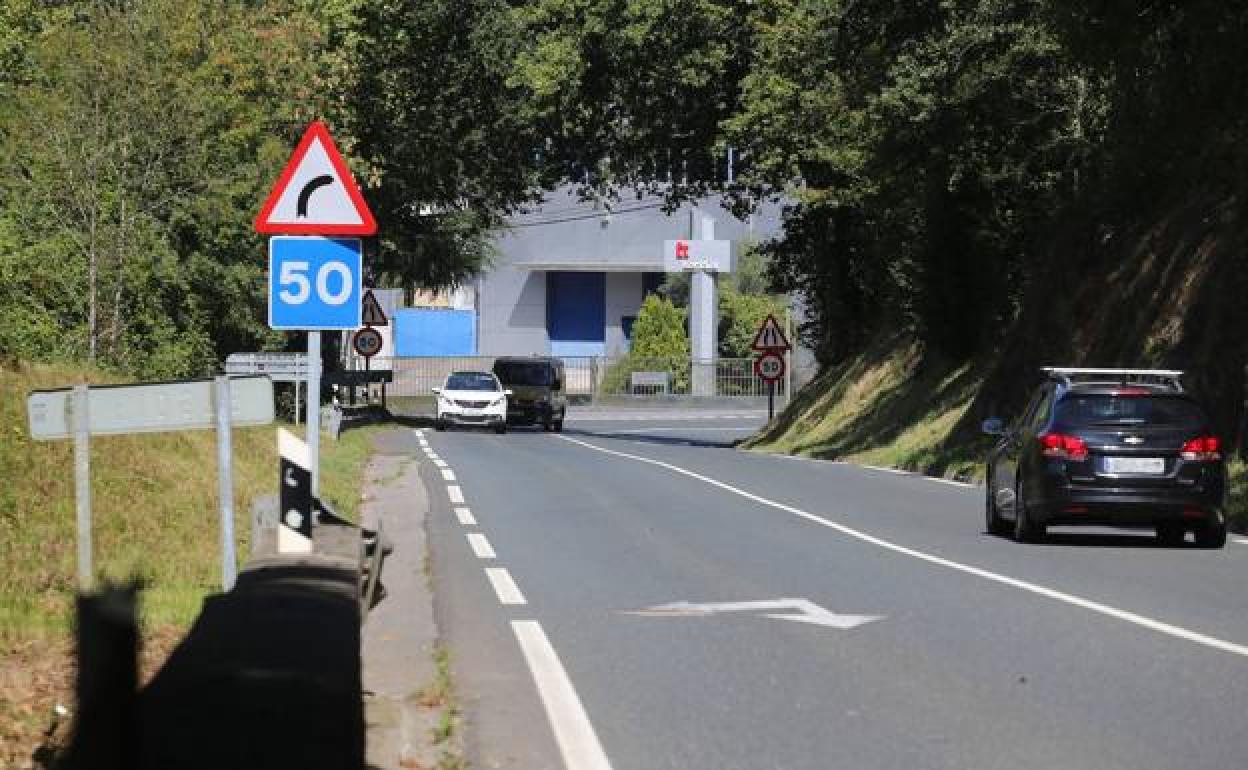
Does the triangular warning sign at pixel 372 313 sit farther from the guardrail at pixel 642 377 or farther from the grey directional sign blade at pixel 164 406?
the guardrail at pixel 642 377

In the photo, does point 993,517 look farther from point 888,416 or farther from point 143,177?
point 888,416

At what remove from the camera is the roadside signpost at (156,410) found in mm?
10461

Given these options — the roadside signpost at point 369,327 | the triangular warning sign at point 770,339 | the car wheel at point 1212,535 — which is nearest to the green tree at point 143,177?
the roadside signpost at point 369,327

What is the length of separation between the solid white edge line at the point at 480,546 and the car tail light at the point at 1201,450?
5.94 metres

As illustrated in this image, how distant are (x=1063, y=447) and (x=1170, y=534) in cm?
193

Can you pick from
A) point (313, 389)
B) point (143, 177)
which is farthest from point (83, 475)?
point (143, 177)

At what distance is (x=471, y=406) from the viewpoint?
179ft

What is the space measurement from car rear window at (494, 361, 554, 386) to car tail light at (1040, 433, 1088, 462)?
39.8 metres

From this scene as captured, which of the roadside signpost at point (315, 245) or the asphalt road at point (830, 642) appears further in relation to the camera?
the roadside signpost at point (315, 245)

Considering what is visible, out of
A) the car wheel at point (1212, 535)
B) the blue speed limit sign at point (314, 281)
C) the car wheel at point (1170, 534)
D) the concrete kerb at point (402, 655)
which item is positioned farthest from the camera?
the car wheel at point (1170, 534)

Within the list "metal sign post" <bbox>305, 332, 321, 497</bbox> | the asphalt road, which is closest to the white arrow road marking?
the asphalt road

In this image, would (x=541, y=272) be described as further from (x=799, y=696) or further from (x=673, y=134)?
(x=799, y=696)

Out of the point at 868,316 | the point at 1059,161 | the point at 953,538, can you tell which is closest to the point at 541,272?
the point at 868,316

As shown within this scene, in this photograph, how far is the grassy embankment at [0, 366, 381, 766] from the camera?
9.93 m
